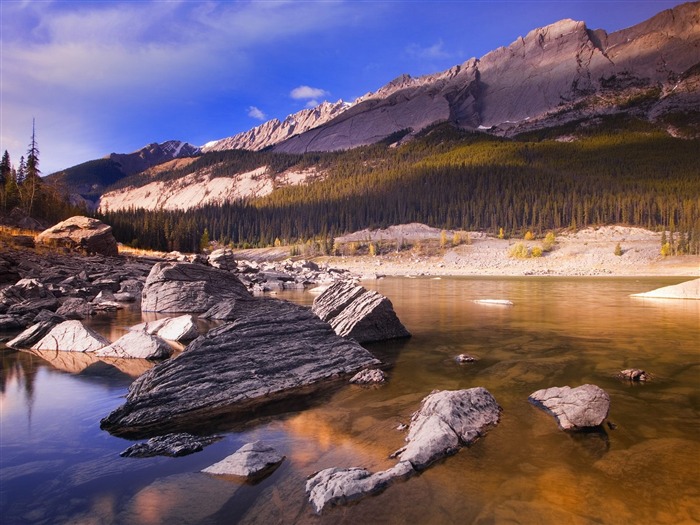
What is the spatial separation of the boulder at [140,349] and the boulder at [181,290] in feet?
31.9

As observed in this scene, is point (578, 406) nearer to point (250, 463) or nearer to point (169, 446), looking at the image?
point (250, 463)

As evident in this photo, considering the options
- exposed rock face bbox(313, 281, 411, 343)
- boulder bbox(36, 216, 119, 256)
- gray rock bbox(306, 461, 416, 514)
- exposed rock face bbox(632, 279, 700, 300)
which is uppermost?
boulder bbox(36, 216, 119, 256)

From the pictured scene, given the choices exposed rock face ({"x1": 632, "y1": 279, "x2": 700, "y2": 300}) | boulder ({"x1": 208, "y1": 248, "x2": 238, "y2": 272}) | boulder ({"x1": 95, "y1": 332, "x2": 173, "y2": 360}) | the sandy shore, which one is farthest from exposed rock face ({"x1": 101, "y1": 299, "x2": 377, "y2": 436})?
the sandy shore

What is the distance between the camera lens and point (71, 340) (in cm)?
1562

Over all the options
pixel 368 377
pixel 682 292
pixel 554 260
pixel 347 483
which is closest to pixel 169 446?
pixel 347 483

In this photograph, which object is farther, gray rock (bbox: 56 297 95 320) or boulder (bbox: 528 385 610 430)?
gray rock (bbox: 56 297 95 320)

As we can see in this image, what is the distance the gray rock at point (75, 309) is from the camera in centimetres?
2182

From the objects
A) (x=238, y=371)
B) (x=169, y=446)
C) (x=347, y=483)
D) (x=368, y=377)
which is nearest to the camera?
(x=347, y=483)

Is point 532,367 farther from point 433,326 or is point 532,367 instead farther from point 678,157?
point 678,157

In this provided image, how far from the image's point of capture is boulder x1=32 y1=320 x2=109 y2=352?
15.2 m

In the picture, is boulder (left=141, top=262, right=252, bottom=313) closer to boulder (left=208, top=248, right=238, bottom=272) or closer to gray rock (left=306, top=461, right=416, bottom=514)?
gray rock (left=306, top=461, right=416, bottom=514)

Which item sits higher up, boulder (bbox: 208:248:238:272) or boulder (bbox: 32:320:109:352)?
boulder (bbox: 208:248:238:272)

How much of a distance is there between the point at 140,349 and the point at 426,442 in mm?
11421

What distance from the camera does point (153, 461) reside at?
700cm
